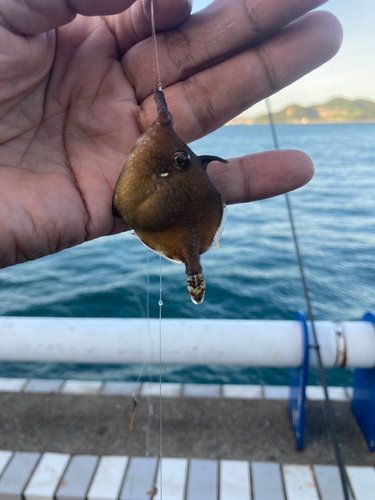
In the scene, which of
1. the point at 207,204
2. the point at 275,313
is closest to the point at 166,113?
the point at 207,204

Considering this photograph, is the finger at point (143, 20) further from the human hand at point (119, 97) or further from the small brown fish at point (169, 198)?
the small brown fish at point (169, 198)

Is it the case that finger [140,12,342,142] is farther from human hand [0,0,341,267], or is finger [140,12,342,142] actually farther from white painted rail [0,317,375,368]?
white painted rail [0,317,375,368]

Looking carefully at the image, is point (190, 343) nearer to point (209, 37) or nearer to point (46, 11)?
point (209, 37)

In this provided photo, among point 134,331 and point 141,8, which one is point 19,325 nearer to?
point 134,331

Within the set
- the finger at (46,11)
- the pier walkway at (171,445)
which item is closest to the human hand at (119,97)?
the finger at (46,11)

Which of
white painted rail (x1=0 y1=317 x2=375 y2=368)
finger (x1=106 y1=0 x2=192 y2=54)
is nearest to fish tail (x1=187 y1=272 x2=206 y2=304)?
finger (x1=106 y1=0 x2=192 y2=54)

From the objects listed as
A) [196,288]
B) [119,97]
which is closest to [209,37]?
[119,97]

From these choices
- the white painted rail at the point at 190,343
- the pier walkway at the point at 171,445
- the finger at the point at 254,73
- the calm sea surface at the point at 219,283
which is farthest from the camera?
the calm sea surface at the point at 219,283
